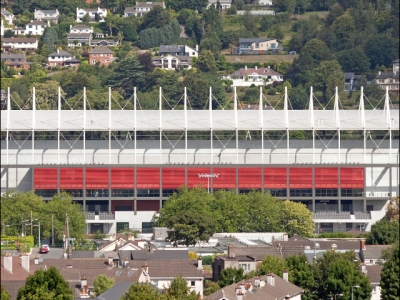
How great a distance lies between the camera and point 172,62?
169375 millimetres

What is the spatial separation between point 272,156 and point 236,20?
9762 centimetres

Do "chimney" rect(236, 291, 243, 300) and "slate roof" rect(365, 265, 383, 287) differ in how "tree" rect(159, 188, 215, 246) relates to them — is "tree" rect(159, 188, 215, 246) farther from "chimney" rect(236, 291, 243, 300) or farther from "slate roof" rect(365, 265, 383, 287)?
"chimney" rect(236, 291, 243, 300)

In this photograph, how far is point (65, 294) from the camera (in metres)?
27.1

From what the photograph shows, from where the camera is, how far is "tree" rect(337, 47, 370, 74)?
472 feet

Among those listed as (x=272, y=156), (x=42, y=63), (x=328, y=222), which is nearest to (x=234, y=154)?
(x=272, y=156)

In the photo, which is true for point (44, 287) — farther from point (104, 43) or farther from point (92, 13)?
point (92, 13)

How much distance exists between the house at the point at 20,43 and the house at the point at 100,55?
304 inches

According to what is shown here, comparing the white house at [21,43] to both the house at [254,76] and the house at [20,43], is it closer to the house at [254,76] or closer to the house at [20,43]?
the house at [20,43]

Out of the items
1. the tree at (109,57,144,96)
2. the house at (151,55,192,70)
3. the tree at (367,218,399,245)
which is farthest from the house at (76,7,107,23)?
the tree at (367,218,399,245)

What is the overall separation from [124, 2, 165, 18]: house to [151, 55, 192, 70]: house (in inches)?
767

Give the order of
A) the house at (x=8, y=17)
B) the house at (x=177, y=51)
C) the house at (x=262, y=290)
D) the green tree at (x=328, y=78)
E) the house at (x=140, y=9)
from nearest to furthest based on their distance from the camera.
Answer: the house at (x=262, y=290) → the green tree at (x=328, y=78) → the house at (x=177, y=51) → the house at (x=8, y=17) → the house at (x=140, y=9)

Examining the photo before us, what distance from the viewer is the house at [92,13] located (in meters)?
190

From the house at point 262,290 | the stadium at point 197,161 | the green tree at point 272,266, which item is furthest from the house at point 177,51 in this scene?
the house at point 262,290

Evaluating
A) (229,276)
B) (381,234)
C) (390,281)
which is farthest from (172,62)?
(390,281)
